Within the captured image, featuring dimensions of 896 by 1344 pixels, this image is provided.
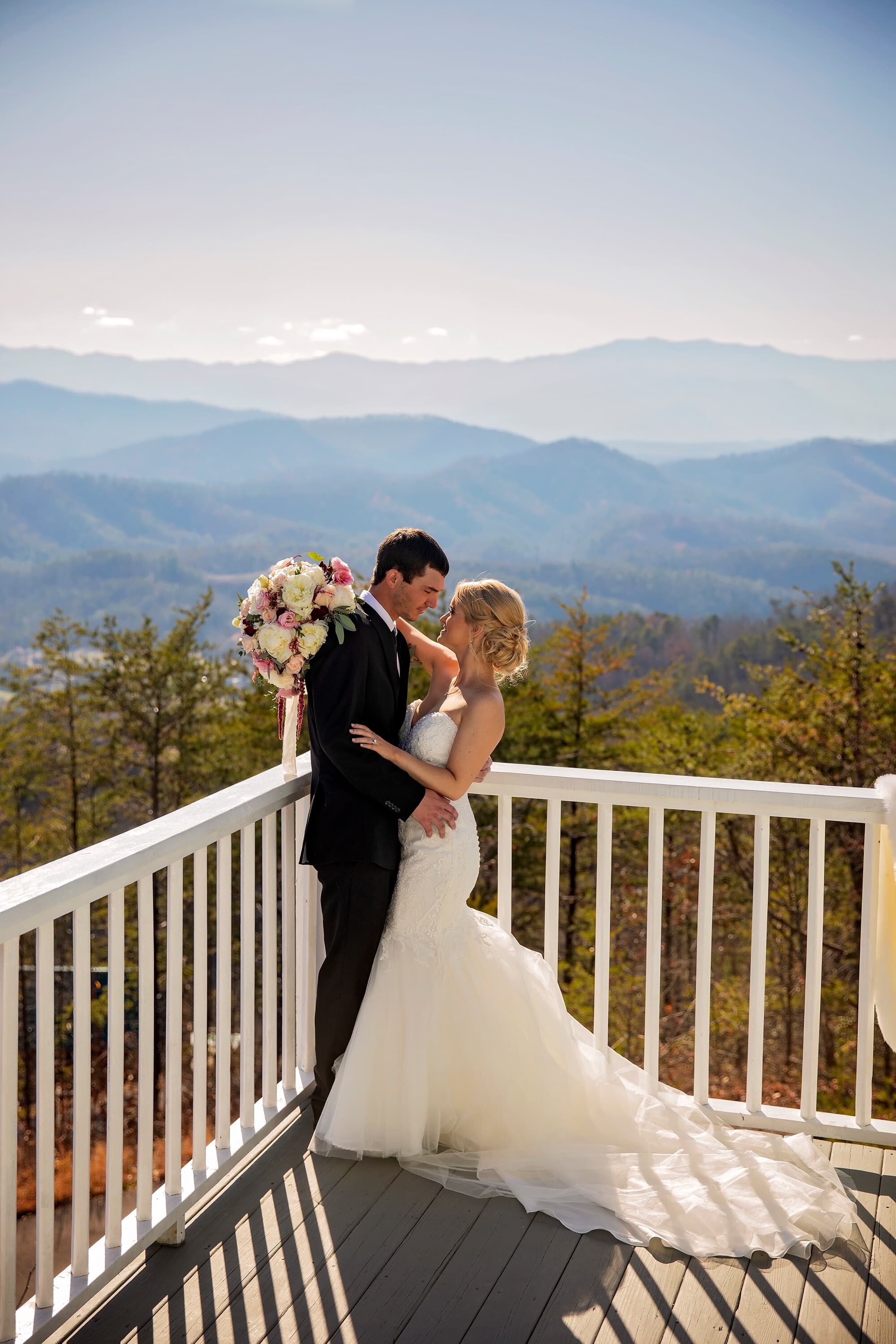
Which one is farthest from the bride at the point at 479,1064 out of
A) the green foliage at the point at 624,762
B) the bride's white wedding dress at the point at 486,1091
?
the green foliage at the point at 624,762

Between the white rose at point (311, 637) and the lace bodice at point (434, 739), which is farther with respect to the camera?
the lace bodice at point (434, 739)

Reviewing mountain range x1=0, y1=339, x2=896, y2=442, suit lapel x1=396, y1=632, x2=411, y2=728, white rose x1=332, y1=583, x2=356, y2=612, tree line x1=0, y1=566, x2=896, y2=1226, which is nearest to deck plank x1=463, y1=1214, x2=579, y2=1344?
suit lapel x1=396, y1=632, x2=411, y2=728

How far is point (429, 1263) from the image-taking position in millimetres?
2215

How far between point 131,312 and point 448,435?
63.9 feet

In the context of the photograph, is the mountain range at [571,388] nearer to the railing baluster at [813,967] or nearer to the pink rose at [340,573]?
the railing baluster at [813,967]

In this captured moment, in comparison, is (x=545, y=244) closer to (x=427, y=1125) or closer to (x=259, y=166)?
(x=259, y=166)

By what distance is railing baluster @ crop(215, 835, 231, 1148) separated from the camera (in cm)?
232

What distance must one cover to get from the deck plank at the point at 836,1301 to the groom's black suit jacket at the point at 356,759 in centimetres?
128

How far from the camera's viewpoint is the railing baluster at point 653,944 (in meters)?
2.79

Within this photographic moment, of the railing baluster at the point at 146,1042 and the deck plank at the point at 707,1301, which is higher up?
the railing baluster at the point at 146,1042

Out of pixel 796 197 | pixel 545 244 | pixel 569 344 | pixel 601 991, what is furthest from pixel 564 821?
pixel 569 344

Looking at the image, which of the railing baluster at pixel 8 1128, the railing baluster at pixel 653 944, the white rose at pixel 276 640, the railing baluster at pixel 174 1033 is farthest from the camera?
the railing baluster at pixel 653 944

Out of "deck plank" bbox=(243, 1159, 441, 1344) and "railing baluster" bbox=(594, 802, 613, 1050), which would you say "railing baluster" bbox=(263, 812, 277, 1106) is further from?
"railing baluster" bbox=(594, 802, 613, 1050)

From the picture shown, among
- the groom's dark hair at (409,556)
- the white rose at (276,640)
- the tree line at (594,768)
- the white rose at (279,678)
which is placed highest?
the groom's dark hair at (409,556)
